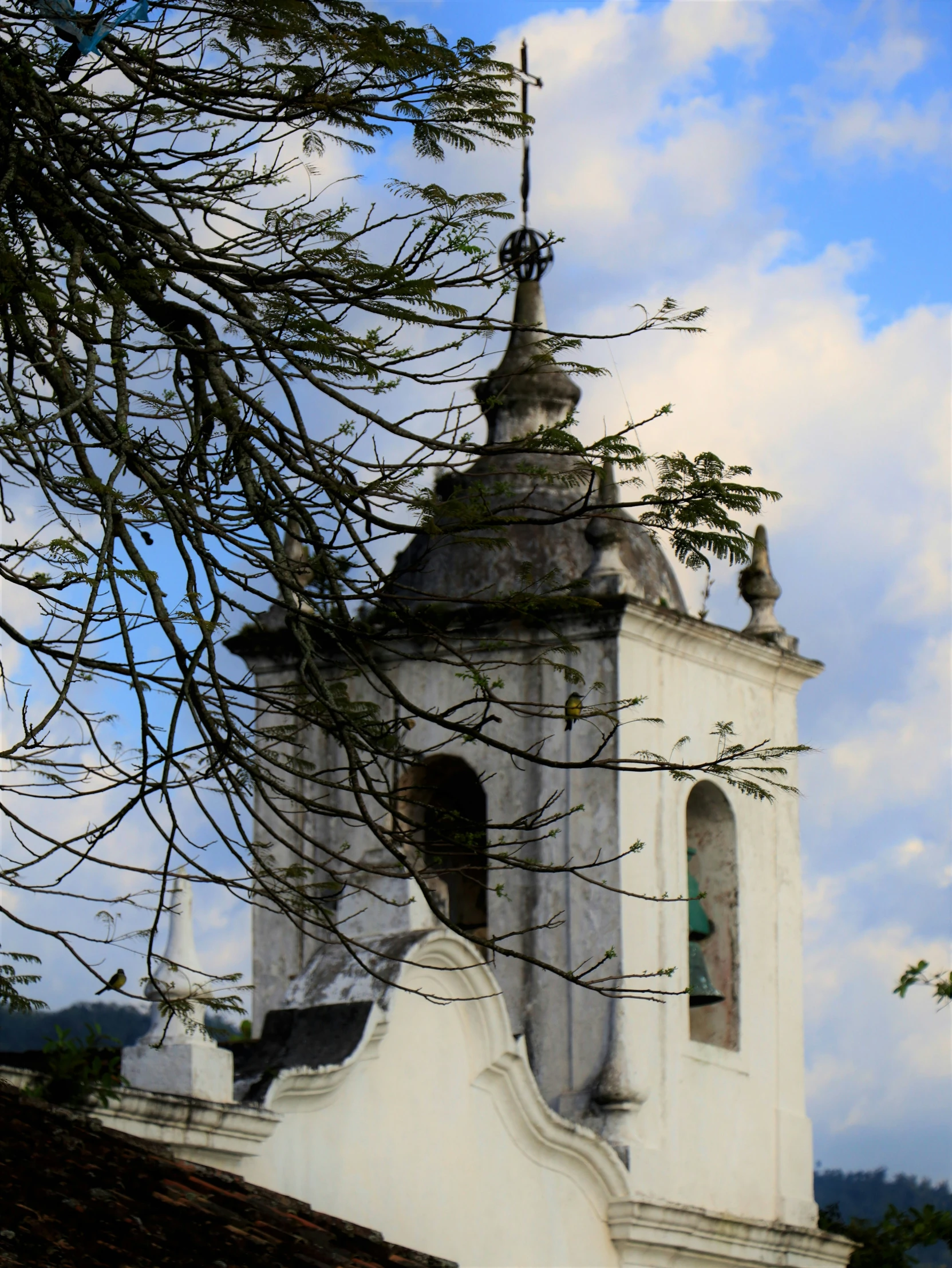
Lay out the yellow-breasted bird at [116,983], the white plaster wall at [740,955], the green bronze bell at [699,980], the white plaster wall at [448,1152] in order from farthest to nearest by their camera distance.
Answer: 1. the green bronze bell at [699,980]
2. the white plaster wall at [740,955]
3. the white plaster wall at [448,1152]
4. the yellow-breasted bird at [116,983]

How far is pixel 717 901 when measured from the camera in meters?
14.8

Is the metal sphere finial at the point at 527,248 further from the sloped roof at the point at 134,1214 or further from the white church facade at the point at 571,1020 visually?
the sloped roof at the point at 134,1214

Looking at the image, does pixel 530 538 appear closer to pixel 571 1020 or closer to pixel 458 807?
pixel 458 807

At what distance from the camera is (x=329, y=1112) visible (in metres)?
10.9

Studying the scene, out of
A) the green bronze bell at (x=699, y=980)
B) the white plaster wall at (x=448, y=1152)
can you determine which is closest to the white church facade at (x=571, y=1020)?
the white plaster wall at (x=448, y=1152)

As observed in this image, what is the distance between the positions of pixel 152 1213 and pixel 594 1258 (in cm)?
439

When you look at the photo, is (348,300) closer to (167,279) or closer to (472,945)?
(167,279)

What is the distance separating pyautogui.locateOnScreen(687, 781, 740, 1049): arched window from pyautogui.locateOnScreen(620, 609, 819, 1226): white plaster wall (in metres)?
0.07

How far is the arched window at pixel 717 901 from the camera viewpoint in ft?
47.8

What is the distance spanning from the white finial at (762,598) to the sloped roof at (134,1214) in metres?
6.08

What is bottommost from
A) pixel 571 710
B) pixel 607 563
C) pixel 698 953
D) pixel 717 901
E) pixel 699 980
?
A: pixel 571 710

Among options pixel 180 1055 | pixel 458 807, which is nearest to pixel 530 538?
pixel 458 807

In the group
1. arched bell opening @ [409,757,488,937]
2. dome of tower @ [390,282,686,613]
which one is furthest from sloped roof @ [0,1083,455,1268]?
dome of tower @ [390,282,686,613]

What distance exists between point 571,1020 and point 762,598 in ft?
11.5
